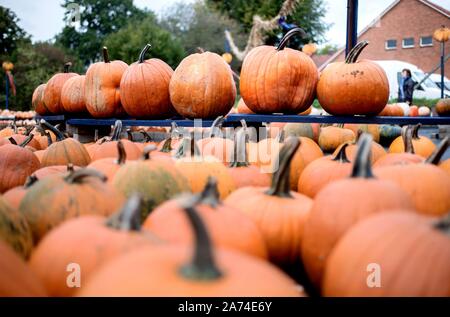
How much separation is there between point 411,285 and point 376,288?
0.18 ft

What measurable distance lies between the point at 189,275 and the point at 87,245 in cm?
30

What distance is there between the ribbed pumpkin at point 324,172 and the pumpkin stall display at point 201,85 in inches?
72.8

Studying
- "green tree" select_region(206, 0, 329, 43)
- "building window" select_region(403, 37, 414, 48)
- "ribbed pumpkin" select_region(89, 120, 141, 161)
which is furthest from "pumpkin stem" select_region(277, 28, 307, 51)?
"building window" select_region(403, 37, 414, 48)

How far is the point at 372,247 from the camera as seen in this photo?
77 cm

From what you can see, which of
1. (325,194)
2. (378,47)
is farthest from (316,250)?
(378,47)

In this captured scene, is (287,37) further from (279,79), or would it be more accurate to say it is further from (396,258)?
(396,258)

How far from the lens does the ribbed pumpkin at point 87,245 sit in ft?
2.61

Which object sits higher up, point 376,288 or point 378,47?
point 378,47

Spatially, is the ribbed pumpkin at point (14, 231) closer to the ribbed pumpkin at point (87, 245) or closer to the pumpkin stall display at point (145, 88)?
the ribbed pumpkin at point (87, 245)

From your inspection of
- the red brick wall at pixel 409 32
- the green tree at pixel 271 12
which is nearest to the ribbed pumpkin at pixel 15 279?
the green tree at pixel 271 12

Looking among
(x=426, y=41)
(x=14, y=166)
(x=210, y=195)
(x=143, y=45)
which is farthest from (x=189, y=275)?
(x=143, y=45)

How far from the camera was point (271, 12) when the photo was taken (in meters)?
26.8

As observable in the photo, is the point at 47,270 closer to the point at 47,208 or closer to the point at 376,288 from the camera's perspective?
the point at 47,208

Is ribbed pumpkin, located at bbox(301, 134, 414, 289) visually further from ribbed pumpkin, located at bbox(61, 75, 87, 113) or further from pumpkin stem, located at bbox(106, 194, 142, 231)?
ribbed pumpkin, located at bbox(61, 75, 87, 113)
